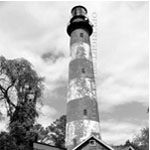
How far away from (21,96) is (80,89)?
748 cm

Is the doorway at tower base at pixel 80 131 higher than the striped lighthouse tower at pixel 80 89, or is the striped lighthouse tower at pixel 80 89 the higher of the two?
the striped lighthouse tower at pixel 80 89

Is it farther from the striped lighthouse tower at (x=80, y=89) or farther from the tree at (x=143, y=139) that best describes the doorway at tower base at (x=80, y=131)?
the tree at (x=143, y=139)

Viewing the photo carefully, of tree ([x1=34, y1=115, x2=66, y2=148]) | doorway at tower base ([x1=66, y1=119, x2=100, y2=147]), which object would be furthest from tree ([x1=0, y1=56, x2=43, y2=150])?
tree ([x1=34, y1=115, x2=66, y2=148])

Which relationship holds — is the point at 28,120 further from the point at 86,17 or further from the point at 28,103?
the point at 86,17

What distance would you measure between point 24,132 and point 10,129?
1.58m

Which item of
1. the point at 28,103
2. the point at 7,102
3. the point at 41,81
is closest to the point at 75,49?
the point at 41,81

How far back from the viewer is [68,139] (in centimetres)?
2078

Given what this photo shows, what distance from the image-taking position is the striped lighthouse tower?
67.1 ft

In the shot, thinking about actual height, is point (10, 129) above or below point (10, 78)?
below

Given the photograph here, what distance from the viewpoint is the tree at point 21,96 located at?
21172 millimetres

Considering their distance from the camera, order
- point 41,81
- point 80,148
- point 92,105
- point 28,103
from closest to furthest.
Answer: point 80,148
point 92,105
point 28,103
point 41,81

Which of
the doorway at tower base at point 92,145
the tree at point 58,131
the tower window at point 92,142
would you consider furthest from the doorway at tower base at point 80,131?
the tree at point 58,131

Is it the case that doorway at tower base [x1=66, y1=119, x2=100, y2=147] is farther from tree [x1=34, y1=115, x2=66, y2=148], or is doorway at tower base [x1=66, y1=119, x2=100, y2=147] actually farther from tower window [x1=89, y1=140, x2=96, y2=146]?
tree [x1=34, y1=115, x2=66, y2=148]

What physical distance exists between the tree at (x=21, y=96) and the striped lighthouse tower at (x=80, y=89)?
15.2ft
